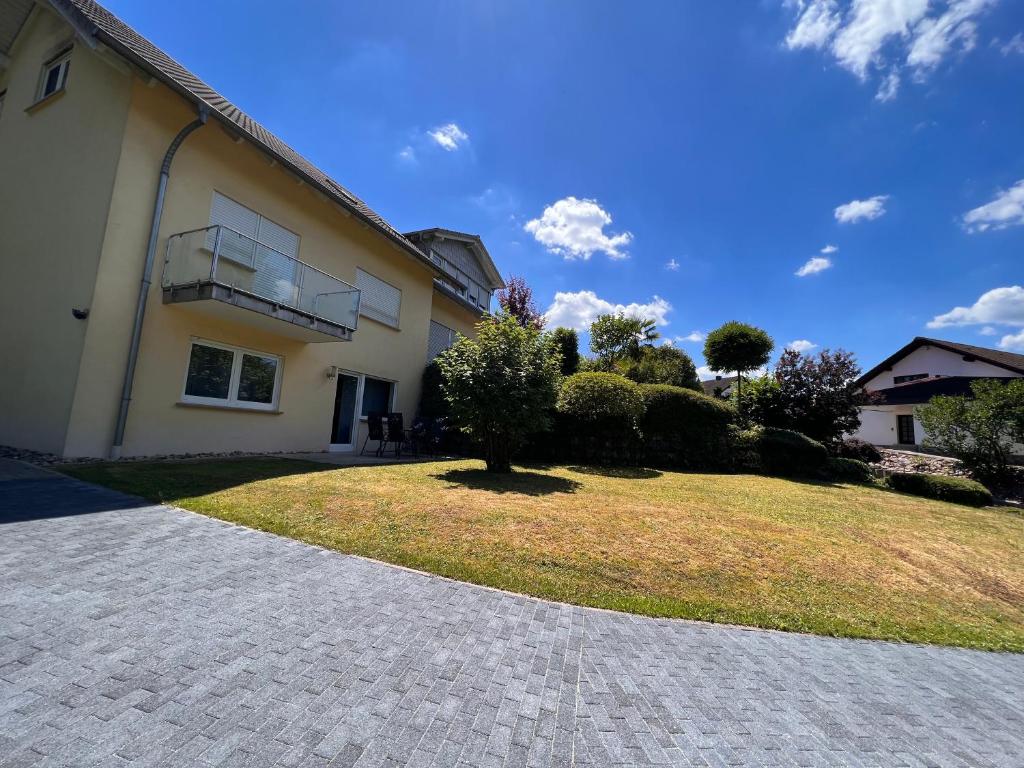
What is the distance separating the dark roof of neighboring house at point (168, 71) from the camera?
24.0ft

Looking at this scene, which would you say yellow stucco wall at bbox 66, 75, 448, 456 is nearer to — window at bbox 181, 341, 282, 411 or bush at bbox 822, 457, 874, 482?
window at bbox 181, 341, 282, 411

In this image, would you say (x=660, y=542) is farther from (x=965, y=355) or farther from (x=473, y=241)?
(x=965, y=355)

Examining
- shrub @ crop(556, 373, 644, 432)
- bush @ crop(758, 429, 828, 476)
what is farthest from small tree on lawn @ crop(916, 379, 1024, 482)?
shrub @ crop(556, 373, 644, 432)

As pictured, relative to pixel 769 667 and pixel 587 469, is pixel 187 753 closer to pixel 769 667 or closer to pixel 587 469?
pixel 769 667

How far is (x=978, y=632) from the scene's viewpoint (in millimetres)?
3926

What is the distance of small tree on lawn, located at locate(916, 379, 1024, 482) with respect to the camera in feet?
36.2

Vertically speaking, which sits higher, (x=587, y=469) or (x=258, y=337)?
(x=258, y=337)

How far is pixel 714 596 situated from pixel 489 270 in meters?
23.0

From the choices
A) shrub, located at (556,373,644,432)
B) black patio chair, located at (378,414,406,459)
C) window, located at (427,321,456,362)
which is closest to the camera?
shrub, located at (556,373,644,432)

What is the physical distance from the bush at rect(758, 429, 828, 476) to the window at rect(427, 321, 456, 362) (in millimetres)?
11582

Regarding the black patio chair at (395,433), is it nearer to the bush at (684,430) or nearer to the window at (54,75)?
the bush at (684,430)

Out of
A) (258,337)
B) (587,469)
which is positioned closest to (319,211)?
(258,337)

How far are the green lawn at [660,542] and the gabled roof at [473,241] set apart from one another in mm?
15486

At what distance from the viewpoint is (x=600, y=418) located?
11.8m
